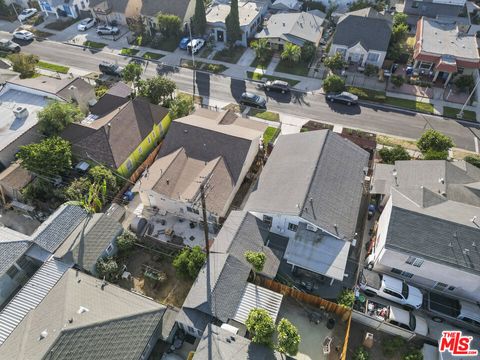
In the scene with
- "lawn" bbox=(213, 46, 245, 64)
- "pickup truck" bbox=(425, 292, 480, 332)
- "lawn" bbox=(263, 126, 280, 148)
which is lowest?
"pickup truck" bbox=(425, 292, 480, 332)

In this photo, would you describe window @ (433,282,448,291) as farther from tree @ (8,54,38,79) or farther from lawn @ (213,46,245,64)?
tree @ (8,54,38,79)

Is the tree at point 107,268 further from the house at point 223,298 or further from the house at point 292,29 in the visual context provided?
the house at point 292,29

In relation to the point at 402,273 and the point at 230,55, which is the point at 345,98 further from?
the point at 402,273

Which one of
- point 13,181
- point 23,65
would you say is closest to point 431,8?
point 23,65

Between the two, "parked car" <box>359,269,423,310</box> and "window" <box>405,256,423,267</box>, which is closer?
"window" <box>405,256,423,267</box>

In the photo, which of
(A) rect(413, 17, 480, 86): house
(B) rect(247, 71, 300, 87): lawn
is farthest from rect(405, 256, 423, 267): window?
(A) rect(413, 17, 480, 86): house

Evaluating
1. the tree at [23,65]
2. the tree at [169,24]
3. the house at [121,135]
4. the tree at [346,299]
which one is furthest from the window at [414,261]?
the tree at [23,65]

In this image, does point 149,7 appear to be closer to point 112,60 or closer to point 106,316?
point 112,60
